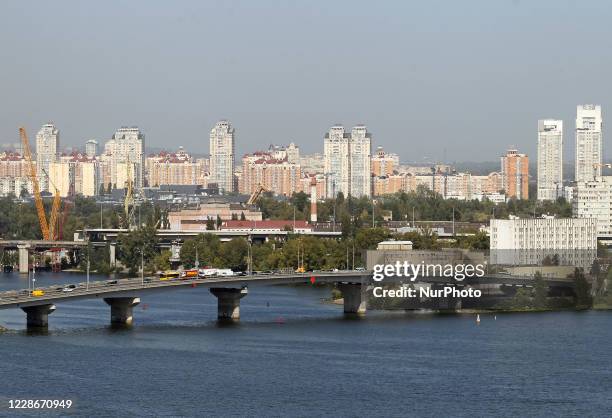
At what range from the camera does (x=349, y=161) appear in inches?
3875

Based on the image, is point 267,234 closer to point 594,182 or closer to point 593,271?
point 594,182

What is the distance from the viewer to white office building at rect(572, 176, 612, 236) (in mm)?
57438

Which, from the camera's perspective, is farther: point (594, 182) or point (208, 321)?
point (594, 182)

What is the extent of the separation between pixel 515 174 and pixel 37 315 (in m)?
76.2

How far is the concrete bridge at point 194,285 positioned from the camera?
28625 millimetres

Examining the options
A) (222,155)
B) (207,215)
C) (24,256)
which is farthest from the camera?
(222,155)

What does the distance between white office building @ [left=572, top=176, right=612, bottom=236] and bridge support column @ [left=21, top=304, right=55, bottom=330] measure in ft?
105

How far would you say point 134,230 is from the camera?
53656 mm

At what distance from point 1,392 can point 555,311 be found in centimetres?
1541

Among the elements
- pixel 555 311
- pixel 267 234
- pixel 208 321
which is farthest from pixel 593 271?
pixel 267 234

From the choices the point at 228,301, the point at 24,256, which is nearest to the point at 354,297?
the point at 228,301

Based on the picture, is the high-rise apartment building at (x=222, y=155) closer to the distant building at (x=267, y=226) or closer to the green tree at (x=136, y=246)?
the distant building at (x=267, y=226)

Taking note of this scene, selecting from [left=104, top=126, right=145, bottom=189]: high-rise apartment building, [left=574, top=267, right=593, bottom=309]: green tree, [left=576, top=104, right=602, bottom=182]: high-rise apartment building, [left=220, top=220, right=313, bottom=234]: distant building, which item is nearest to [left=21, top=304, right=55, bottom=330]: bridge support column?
[left=574, top=267, right=593, bottom=309]: green tree

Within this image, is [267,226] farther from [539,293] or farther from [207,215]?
[539,293]
